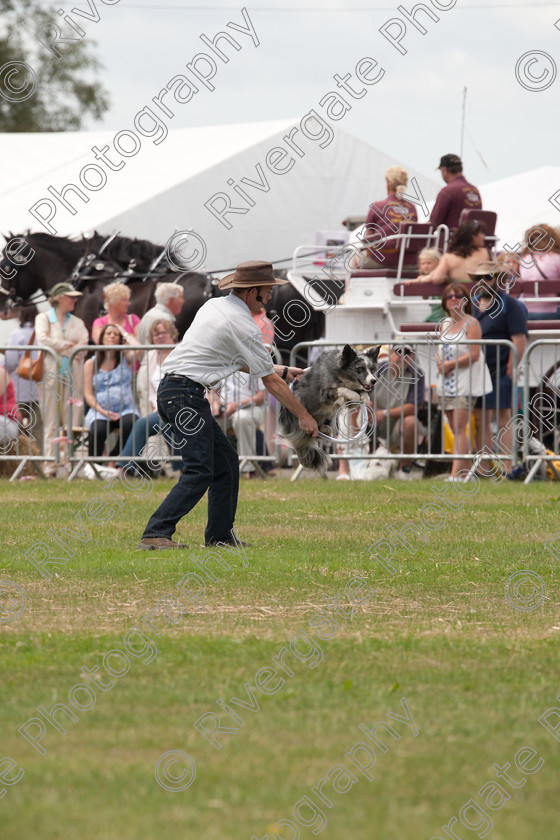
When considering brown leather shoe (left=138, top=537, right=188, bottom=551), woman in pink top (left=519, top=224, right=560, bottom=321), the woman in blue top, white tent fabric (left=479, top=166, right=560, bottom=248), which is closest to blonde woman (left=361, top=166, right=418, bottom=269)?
woman in pink top (left=519, top=224, right=560, bottom=321)

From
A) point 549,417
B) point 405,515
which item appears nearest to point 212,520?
point 405,515

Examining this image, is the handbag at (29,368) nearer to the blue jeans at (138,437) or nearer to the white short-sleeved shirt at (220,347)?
the blue jeans at (138,437)

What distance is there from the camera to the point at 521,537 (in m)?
9.73

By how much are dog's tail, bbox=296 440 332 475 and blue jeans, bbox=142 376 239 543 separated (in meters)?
0.92

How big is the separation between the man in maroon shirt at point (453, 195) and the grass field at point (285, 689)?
7.73 meters

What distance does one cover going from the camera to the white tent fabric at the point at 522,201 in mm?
21625

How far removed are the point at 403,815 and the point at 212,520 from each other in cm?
559

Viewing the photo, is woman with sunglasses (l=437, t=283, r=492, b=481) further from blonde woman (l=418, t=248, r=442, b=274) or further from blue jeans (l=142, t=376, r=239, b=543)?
blue jeans (l=142, t=376, r=239, b=543)

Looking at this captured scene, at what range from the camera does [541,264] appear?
15688mm

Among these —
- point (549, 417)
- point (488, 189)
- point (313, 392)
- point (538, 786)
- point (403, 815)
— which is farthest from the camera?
point (488, 189)

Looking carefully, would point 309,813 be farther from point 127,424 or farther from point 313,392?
point 127,424

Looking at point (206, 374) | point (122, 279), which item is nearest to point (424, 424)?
point (122, 279)

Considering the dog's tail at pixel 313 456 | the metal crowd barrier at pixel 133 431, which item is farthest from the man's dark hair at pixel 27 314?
the dog's tail at pixel 313 456

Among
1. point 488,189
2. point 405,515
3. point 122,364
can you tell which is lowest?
point 405,515
